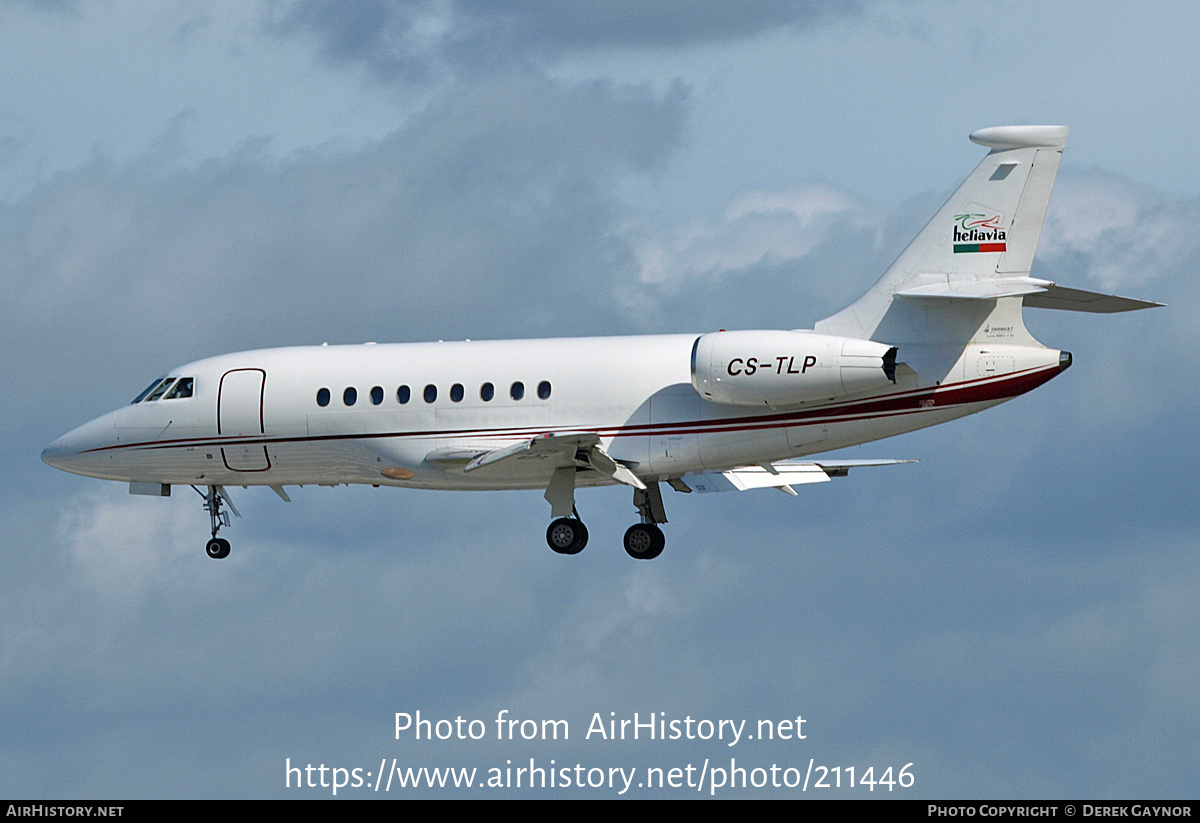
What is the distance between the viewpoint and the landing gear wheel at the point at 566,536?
1433 inches

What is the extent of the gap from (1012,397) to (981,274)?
220 centimetres

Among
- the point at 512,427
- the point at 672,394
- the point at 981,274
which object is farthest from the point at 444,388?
the point at 981,274

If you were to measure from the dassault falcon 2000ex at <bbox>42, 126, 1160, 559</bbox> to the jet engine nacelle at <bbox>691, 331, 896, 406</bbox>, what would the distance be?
4cm

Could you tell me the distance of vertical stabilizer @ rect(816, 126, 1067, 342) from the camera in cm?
3338

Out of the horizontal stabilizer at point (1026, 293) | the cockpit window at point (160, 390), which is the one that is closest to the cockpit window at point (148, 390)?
the cockpit window at point (160, 390)

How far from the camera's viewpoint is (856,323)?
34719 mm

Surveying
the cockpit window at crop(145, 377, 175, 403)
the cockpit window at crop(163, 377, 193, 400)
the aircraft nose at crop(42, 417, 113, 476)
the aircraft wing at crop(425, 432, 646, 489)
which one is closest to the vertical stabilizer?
the aircraft wing at crop(425, 432, 646, 489)

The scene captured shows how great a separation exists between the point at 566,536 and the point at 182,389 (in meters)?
8.75

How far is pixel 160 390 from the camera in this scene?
39.4m

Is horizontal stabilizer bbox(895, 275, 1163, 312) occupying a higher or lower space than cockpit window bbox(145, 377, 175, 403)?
lower

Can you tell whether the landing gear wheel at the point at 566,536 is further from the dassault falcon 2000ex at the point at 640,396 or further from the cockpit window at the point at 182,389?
the cockpit window at the point at 182,389

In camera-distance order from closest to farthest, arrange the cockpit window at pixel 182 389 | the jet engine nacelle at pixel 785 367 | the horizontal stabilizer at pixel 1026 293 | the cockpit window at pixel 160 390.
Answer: the horizontal stabilizer at pixel 1026 293
the jet engine nacelle at pixel 785 367
the cockpit window at pixel 182 389
the cockpit window at pixel 160 390

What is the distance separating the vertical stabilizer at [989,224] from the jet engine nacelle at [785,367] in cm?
109

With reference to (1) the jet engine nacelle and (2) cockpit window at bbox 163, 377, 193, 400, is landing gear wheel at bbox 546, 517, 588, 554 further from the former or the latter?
(2) cockpit window at bbox 163, 377, 193, 400
